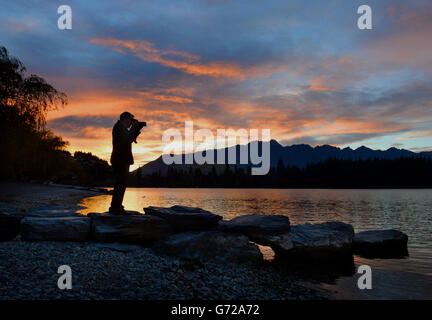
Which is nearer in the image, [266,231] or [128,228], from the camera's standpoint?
[128,228]

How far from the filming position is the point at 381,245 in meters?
18.6

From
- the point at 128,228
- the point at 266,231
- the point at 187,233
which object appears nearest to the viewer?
the point at 128,228

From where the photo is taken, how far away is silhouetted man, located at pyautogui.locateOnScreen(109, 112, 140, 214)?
1426 cm

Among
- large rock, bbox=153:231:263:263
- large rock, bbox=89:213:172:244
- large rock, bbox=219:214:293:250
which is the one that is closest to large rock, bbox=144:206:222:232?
large rock, bbox=89:213:172:244

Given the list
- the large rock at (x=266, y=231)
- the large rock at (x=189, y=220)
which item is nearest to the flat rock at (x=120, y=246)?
the large rock at (x=189, y=220)

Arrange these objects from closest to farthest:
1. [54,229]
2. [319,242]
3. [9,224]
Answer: [54,229] < [9,224] < [319,242]

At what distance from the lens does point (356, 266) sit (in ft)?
50.0

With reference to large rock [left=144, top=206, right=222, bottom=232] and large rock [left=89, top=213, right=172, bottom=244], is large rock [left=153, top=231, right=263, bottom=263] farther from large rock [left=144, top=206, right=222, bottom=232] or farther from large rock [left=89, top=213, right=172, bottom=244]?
large rock [left=144, top=206, right=222, bottom=232]

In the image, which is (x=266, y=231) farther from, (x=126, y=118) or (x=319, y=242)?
(x=126, y=118)

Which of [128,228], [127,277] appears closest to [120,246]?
[128,228]

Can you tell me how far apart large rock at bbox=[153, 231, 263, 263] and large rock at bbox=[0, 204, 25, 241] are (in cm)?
704

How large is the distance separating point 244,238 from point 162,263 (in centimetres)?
484

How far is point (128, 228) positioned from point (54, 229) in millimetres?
3317
